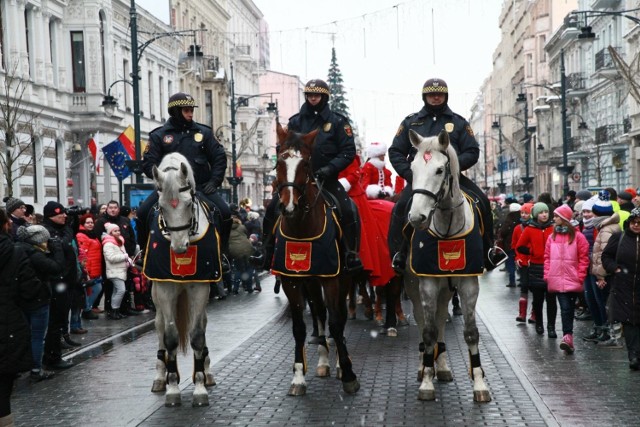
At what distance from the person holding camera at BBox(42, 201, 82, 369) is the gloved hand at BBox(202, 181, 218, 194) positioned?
2421 mm

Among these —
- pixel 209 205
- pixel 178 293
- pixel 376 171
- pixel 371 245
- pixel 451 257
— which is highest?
pixel 376 171

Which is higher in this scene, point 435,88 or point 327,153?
point 435,88

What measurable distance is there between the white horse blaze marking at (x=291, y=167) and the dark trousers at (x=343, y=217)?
37.7 inches

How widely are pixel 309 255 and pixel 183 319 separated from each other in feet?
4.56

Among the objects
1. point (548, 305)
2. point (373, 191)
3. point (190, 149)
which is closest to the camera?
point (190, 149)

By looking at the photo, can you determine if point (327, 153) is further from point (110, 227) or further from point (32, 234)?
point (110, 227)

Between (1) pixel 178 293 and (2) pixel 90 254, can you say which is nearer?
(1) pixel 178 293

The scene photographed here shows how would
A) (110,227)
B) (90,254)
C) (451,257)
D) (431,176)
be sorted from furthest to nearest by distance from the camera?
(110,227)
(90,254)
(451,257)
(431,176)

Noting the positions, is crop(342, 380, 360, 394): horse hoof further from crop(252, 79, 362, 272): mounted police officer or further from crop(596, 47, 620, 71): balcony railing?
crop(596, 47, 620, 71): balcony railing

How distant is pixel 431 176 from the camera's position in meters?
8.83

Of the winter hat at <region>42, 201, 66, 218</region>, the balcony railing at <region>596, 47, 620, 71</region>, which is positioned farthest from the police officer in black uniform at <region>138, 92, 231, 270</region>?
the balcony railing at <region>596, 47, 620, 71</region>

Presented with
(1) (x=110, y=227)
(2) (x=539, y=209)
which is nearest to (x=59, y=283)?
(1) (x=110, y=227)

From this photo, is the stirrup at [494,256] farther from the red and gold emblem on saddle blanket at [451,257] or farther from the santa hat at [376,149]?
the santa hat at [376,149]

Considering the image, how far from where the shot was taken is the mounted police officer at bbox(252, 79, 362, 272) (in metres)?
10.4
